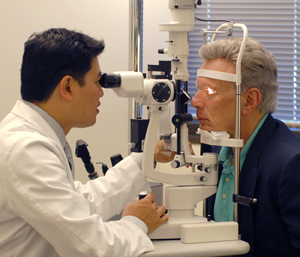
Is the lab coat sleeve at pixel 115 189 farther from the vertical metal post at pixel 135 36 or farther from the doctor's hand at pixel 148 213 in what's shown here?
the vertical metal post at pixel 135 36

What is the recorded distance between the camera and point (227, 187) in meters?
1.61

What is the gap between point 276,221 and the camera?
1.41 m

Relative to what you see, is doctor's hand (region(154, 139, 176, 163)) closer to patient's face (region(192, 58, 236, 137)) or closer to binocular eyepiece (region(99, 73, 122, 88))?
patient's face (region(192, 58, 236, 137))

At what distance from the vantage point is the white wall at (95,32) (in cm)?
264

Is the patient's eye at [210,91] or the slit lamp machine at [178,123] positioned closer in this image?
the slit lamp machine at [178,123]

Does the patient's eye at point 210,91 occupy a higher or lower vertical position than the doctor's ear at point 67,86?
lower

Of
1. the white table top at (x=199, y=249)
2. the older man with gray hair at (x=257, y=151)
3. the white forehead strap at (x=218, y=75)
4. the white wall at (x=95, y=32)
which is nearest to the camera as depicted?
the white table top at (x=199, y=249)

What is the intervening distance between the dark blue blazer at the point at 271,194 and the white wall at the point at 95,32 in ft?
4.32

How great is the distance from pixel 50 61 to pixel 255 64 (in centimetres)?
71

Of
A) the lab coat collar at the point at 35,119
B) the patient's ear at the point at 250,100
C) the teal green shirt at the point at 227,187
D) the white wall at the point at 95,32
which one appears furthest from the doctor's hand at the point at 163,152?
the white wall at the point at 95,32

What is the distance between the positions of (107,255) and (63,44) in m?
0.67

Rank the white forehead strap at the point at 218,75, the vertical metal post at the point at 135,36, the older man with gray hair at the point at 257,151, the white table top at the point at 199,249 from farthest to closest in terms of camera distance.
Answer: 1. the vertical metal post at the point at 135,36
2. the white forehead strap at the point at 218,75
3. the older man with gray hair at the point at 257,151
4. the white table top at the point at 199,249

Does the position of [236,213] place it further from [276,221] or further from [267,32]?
[267,32]

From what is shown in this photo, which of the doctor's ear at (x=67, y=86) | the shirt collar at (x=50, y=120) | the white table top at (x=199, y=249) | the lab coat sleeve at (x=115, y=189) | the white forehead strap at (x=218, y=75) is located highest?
the white forehead strap at (x=218, y=75)
